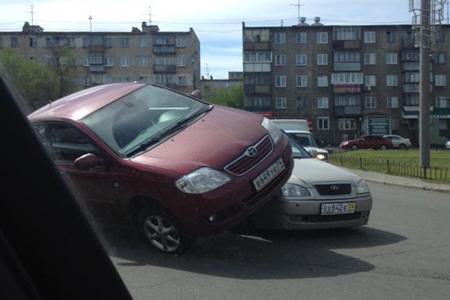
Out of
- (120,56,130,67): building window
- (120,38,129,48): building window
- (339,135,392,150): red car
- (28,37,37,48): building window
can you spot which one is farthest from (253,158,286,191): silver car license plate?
(120,38,129,48): building window

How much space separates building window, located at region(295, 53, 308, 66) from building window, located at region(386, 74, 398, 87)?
1108cm

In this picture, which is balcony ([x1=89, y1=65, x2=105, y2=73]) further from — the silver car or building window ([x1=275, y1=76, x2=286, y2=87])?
the silver car

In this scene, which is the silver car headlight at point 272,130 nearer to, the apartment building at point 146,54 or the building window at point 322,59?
the building window at point 322,59

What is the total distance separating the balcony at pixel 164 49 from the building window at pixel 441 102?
1508 inches

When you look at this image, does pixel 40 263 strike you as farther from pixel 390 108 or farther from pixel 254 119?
pixel 390 108

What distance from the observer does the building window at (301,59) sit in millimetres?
89062

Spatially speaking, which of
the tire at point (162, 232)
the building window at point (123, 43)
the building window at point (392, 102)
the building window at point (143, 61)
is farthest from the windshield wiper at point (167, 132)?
the building window at point (143, 61)

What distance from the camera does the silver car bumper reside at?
25.5 feet

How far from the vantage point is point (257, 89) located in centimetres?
8800

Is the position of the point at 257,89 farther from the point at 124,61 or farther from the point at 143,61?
the point at 124,61

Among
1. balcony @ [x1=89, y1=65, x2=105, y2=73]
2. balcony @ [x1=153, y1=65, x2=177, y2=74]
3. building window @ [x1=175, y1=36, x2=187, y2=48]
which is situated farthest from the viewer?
building window @ [x1=175, y1=36, x2=187, y2=48]

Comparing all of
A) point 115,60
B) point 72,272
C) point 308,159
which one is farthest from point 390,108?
point 72,272

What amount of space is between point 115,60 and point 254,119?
8840 cm

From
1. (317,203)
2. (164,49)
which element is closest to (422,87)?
(317,203)
